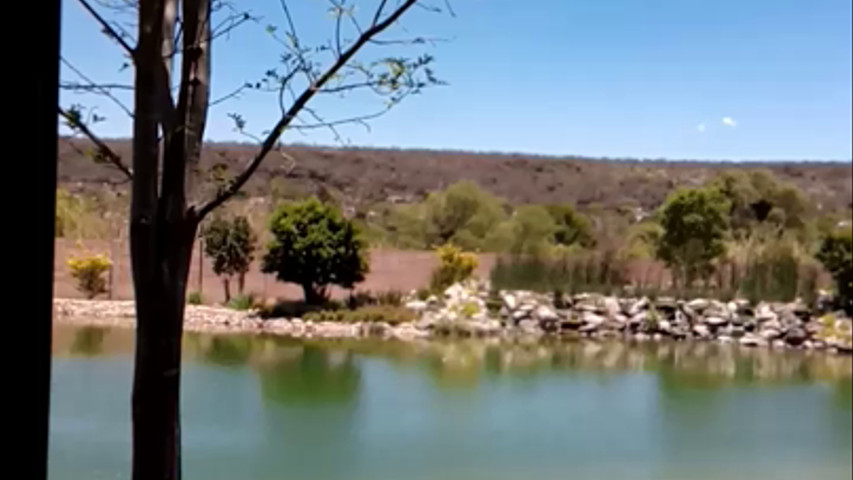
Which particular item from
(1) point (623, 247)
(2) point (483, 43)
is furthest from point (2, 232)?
(1) point (623, 247)

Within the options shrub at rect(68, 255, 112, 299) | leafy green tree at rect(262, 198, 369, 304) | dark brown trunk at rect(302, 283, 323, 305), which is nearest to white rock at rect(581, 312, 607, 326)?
leafy green tree at rect(262, 198, 369, 304)

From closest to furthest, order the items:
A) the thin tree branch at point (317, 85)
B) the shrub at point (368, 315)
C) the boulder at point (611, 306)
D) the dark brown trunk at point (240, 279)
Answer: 1. the thin tree branch at point (317, 85)
2. the dark brown trunk at point (240, 279)
3. the shrub at point (368, 315)
4. the boulder at point (611, 306)

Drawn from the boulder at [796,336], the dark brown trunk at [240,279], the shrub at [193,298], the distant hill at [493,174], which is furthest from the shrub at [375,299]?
the shrub at [193,298]

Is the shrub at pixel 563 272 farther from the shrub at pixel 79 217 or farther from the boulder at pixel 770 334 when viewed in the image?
the shrub at pixel 79 217

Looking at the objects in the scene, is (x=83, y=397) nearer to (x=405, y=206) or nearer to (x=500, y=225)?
(x=405, y=206)

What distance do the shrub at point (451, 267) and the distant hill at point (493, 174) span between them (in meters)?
0.54

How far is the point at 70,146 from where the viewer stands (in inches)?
39.5

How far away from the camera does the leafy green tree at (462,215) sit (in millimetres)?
7117

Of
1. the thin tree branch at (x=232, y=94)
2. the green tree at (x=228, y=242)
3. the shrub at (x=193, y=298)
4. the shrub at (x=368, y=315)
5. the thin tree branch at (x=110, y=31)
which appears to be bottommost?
the shrub at (x=368, y=315)

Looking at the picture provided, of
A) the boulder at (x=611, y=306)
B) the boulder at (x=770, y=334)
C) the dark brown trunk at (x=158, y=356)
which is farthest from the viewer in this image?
the boulder at (x=611, y=306)

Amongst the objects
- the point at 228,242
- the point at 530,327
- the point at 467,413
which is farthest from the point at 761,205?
the point at 228,242

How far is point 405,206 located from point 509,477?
3479mm

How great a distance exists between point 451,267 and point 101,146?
6.51 meters

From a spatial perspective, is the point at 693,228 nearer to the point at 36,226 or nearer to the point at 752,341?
the point at 752,341
